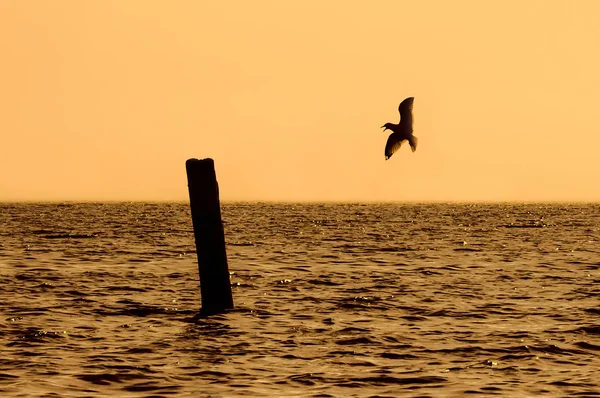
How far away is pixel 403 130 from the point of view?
2202 cm

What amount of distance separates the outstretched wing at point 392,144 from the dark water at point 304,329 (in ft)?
10.8

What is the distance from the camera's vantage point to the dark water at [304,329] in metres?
13.0

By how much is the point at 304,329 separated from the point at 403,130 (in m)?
6.38

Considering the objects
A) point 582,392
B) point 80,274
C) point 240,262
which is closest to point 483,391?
point 582,392

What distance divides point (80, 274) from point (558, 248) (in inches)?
908

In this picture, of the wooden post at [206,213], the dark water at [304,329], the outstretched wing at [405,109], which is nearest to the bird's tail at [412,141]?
the outstretched wing at [405,109]

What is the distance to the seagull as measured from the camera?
21891mm

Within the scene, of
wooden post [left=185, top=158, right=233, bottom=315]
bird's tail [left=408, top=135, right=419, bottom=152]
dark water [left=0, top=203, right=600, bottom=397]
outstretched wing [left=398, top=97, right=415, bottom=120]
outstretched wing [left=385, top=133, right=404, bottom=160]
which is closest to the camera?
dark water [left=0, top=203, right=600, bottom=397]

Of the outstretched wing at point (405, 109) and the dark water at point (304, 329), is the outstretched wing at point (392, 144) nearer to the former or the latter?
the outstretched wing at point (405, 109)

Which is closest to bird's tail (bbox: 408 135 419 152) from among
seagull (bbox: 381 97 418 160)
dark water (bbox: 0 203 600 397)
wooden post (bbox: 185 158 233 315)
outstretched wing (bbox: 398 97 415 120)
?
seagull (bbox: 381 97 418 160)

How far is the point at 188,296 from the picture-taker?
2255 centimetres

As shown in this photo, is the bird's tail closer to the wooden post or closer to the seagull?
the seagull

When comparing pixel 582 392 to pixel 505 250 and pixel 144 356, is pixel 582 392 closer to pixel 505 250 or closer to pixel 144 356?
pixel 144 356

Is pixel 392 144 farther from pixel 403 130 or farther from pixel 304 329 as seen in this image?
pixel 304 329
